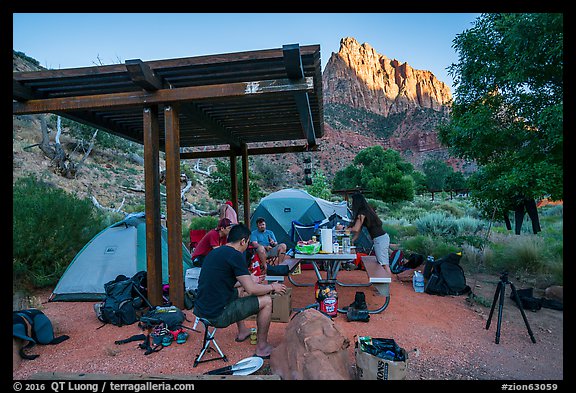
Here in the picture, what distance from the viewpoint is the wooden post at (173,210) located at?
4875mm

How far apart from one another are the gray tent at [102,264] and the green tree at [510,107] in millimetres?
6806

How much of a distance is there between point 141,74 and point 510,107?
7.13m

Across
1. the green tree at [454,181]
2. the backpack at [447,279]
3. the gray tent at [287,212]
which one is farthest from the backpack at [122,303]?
the green tree at [454,181]

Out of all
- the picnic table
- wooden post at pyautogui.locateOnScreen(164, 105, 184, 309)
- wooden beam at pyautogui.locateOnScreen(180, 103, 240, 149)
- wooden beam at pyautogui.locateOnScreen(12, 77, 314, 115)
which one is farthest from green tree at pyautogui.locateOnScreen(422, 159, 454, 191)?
wooden post at pyautogui.locateOnScreen(164, 105, 184, 309)

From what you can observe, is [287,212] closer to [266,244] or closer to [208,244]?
[266,244]

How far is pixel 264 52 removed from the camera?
4168mm

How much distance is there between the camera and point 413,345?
12.2 ft

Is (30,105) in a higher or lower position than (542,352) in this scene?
higher

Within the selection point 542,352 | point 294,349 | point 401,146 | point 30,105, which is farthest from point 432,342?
point 401,146

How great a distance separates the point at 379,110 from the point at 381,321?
77.4 meters

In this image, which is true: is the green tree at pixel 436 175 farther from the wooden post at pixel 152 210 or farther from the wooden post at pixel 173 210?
the wooden post at pixel 152 210
